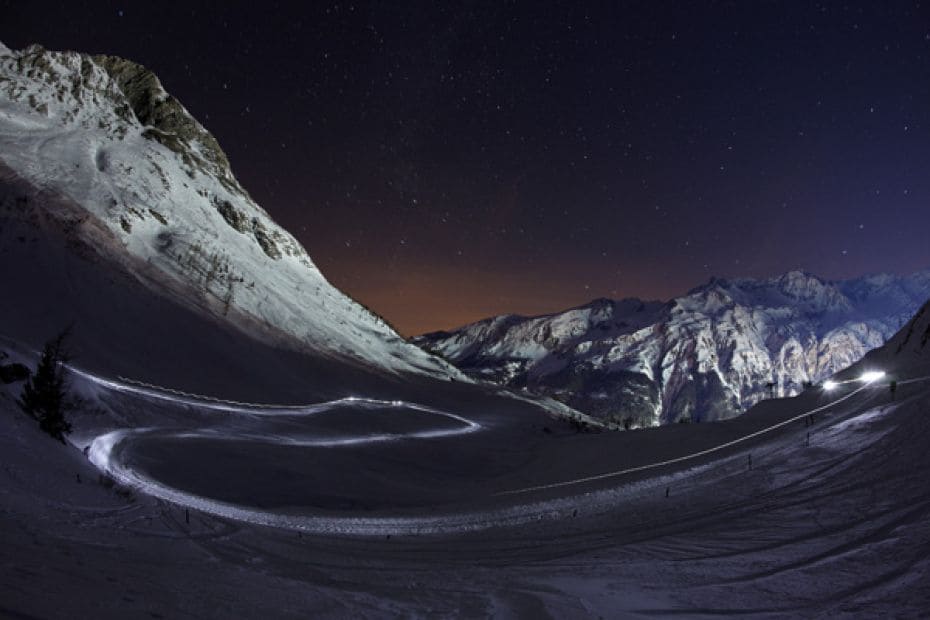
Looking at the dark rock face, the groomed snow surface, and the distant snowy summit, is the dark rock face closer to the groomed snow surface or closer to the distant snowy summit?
the distant snowy summit

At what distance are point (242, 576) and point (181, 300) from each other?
255 ft

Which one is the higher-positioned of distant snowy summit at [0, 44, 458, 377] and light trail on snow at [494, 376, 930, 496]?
distant snowy summit at [0, 44, 458, 377]

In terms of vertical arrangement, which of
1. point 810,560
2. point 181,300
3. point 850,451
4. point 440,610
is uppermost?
point 181,300

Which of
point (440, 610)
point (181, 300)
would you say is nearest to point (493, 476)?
point (440, 610)

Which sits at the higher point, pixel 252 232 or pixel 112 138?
pixel 112 138

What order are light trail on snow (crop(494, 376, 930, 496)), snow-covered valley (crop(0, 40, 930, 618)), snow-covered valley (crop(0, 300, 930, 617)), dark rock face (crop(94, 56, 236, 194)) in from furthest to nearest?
dark rock face (crop(94, 56, 236, 194)), light trail on snow (crop(494, 376, 930, 496)), snow-covered valley (crop(0, 40, 930, 618)), snow-covered valley (crop(0, 300, 930, 617))

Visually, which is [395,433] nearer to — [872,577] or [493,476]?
[493,476]

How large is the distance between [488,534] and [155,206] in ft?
314

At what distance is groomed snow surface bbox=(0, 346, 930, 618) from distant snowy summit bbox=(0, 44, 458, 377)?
181 ft

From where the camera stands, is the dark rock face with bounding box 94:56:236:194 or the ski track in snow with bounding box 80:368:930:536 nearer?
the ski track in snow with bounding box 80:368:930:536

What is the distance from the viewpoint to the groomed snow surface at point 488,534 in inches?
281

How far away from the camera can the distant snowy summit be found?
258 feet

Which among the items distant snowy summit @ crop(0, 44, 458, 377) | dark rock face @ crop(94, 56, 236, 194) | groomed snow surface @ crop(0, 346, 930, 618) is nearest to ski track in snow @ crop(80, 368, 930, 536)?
groomed snow surface @ crop(0, 346, 930, 618)

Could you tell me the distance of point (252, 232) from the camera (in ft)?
391
